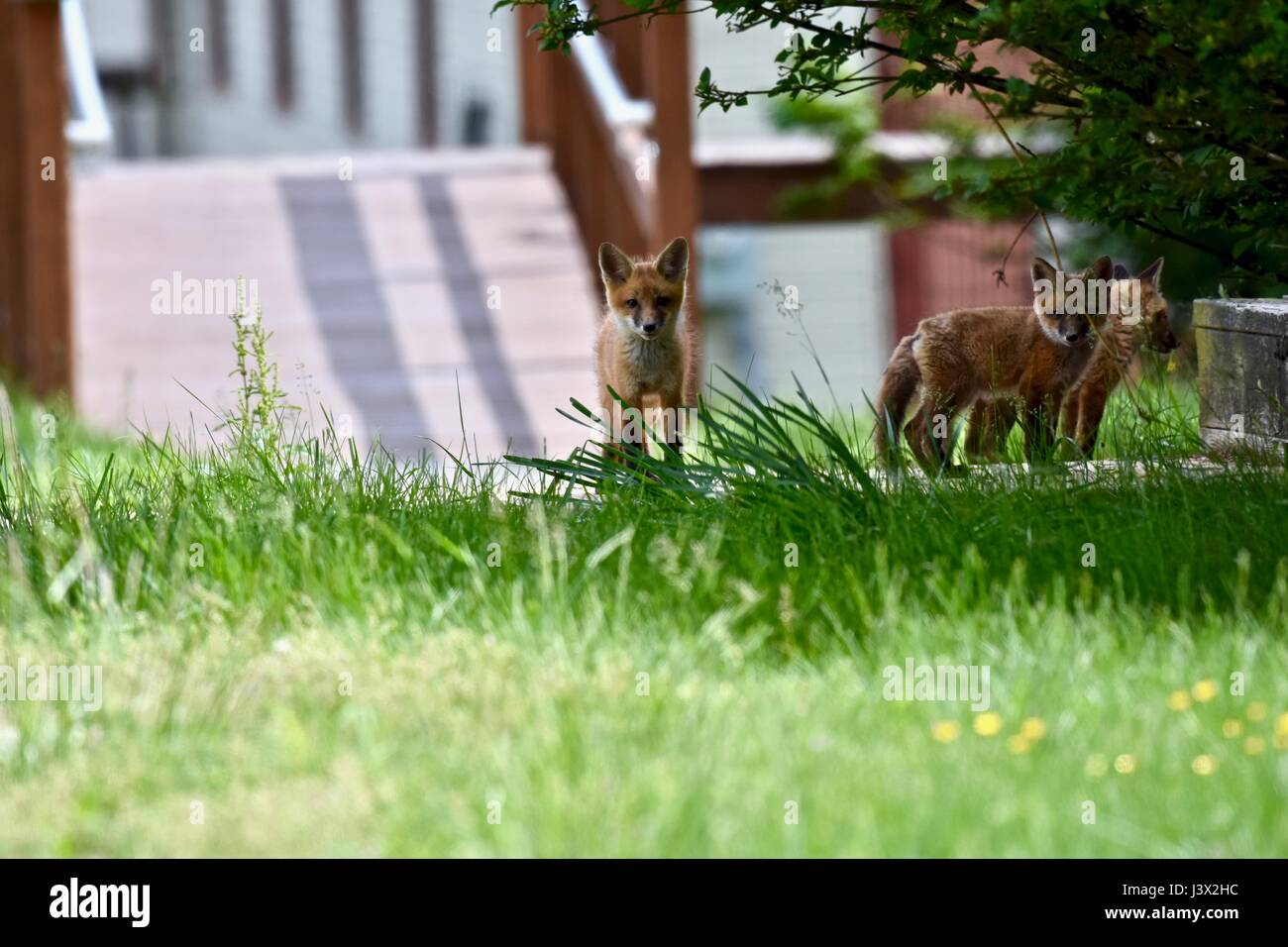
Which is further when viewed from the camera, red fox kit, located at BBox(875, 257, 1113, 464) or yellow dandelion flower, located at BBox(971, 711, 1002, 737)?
red fox kit, located at BBox(875, 257, 1113, 464)

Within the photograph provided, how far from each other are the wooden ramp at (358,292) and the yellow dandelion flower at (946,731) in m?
6.59

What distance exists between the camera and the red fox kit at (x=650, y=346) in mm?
6539

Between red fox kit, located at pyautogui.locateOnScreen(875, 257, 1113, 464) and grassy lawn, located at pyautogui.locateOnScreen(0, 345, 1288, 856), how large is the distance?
719mm

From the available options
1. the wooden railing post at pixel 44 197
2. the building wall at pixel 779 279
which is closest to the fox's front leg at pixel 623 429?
the wooden railing post at pixel 44 197

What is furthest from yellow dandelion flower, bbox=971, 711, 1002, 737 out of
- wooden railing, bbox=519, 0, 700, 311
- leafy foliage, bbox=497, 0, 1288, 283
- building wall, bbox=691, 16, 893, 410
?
building wall, bbox=691, 16, 893, 410

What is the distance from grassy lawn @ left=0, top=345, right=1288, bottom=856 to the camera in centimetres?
335

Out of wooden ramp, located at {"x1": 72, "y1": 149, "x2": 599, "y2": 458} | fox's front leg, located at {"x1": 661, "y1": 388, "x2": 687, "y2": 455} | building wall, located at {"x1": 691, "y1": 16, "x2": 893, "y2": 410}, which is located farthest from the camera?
building wall, located at {"x1": 691, "y1": 16, "x2": 893, "y2": 410}

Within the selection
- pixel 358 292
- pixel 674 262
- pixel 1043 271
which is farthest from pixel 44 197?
pixel 1043 271

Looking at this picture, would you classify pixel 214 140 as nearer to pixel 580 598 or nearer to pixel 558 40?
pixel 558 40

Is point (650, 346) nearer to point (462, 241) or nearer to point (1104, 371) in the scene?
point (1104, 371)

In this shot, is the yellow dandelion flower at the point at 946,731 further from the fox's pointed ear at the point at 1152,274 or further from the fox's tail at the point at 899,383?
the fox's pointed ear at the point at 1152,274

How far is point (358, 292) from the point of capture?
12.4m

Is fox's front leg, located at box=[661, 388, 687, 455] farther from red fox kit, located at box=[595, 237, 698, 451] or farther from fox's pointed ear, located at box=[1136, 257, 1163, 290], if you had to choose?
fox's pointed ear, located at box=[1136, 257, 1163, 290]
